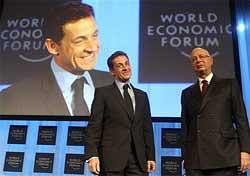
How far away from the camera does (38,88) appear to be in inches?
119


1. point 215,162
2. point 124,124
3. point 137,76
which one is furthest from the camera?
point 137,76

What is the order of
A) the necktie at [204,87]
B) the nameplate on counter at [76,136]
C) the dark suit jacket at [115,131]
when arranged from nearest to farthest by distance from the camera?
1. the dark suit jacket at [115,131]
2. the necktie at [204,87]
3. the nameplate on counter at [76,136]

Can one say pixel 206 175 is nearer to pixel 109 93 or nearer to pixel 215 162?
pixel 215 162

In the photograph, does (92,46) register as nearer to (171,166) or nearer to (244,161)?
(171,166)

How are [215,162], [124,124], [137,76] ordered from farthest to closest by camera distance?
[137,76] → [124,124] → [215,162]

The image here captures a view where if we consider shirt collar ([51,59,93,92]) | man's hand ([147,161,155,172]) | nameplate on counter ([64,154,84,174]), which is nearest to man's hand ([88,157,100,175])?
man's hand ([147,161,155,172])

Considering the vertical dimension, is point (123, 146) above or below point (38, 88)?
below

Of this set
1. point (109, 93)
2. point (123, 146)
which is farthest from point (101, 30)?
point (123, 146)

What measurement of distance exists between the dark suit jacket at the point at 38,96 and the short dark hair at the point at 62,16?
1.11ft

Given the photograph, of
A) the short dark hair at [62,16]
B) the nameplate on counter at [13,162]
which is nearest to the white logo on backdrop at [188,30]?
the short dark hair at [62,16]

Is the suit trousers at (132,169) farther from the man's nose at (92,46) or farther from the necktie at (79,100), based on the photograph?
the man's nose at (92,46)

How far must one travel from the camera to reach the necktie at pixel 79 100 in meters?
2.88

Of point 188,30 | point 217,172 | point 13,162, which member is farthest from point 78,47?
point 217,172

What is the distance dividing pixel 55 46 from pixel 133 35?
0.66 metres
